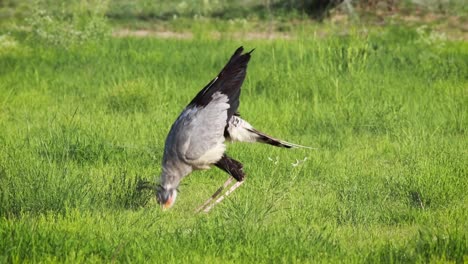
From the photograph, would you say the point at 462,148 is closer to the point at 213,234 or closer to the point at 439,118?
the point at 439,118

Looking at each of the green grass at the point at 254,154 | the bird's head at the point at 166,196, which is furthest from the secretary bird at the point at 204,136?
the green grass at the point at 254,154

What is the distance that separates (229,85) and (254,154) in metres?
1.20

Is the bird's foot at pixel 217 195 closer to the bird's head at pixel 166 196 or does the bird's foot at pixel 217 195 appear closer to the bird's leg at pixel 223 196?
the bird's leg at pixel 223 196

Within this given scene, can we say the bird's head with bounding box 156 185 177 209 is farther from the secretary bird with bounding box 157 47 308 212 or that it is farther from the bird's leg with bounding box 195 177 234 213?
the bird's leg with bounding box 195 177 234 213

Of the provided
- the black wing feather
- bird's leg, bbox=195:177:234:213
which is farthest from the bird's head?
the black wing feather

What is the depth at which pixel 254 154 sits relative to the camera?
7.17 m

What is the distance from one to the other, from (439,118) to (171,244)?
4056 mm

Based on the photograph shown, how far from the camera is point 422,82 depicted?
32.1 ft

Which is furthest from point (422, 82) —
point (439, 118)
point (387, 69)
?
point (439, 118)

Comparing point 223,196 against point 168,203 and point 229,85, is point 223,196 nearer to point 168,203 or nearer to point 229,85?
point 168,203

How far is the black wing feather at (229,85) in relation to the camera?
19.5 ft

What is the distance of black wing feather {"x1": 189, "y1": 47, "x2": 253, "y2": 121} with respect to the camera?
5.96 meters

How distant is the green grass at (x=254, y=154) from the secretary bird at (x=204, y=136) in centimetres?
15

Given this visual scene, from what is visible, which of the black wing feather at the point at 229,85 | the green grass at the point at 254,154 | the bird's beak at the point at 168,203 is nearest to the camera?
the green grass at the point at 254,154
